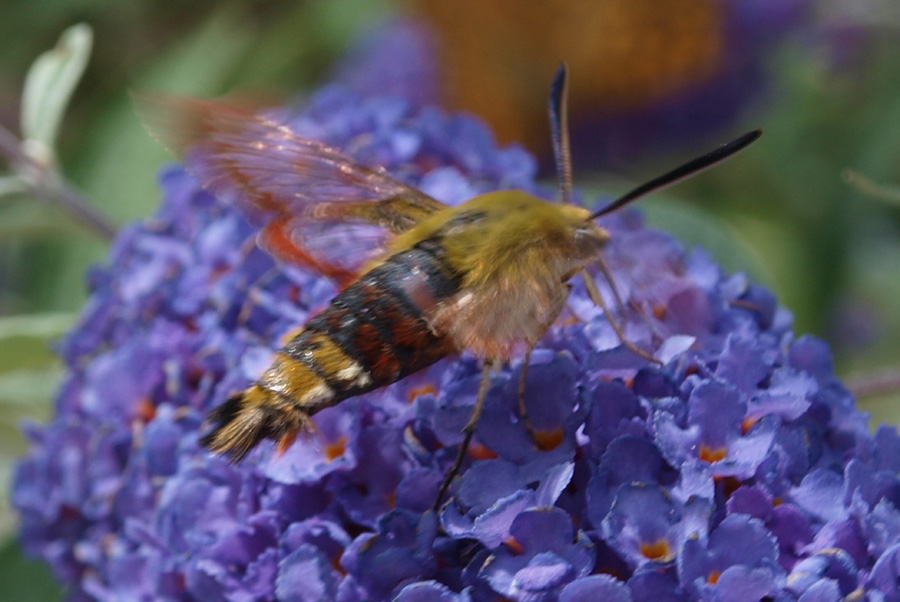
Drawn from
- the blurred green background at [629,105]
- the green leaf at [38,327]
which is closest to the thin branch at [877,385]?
the blurred green background at [629,105]

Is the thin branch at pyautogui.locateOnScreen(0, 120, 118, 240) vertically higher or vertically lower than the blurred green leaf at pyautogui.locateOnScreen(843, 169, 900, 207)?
higher

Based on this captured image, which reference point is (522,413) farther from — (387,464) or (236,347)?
(236,347)

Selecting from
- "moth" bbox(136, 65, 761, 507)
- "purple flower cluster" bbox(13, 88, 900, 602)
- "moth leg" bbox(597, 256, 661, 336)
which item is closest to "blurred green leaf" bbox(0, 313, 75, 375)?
"purple flower cluster" bbox(13, 88, 900, 602)

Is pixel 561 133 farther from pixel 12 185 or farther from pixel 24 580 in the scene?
pixel 24 580

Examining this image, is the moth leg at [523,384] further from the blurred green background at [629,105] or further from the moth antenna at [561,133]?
the blurred green background at [629,105]

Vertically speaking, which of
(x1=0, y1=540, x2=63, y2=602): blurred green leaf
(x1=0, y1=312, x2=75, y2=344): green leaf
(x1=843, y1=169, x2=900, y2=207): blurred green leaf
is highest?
(x1=843, y1=169, x2=900, y2=207): blurred green leaf

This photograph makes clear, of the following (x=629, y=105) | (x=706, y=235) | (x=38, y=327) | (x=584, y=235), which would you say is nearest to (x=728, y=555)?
(x=584, y=235)

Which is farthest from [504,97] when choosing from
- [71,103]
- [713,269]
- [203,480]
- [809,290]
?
[203,480]

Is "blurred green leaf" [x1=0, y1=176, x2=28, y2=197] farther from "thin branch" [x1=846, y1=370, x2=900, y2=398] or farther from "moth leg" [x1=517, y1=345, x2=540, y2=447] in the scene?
"thin branch" [x1=846, y1=370, x2=900, y2=398]
